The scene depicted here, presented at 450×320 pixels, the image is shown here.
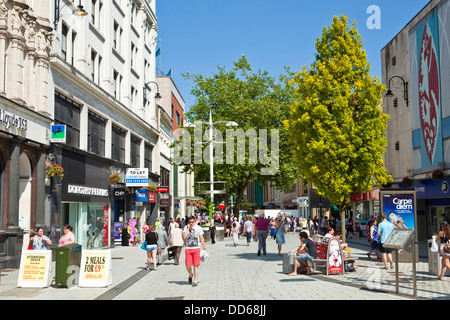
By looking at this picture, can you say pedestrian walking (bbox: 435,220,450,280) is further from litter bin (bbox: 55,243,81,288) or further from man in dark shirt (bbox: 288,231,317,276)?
litter bin (bbox: 55,243,81,288)

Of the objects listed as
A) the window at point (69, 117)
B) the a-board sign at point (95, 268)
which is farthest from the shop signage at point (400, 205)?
the window at point (69, 117)

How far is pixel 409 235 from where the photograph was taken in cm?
1153

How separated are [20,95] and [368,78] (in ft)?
41.8

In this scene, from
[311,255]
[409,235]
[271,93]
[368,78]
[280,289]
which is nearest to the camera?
[409,235]

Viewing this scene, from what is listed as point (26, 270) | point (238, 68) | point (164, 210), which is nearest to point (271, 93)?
point (238, 68)

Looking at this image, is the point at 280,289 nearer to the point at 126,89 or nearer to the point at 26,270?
the point at 26,270

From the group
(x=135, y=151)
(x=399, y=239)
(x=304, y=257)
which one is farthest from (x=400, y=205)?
(x=135, y=151)

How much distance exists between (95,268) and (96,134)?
15.5 m

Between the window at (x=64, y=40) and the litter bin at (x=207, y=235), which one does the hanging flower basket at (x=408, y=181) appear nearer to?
the litter bin at (x=207, y=235)

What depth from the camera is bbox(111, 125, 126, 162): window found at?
102ft

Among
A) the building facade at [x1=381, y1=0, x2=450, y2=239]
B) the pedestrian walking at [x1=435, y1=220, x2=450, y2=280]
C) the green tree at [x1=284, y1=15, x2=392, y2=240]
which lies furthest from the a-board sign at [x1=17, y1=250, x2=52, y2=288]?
the building facade at [x1=381, y1=0, x2=450, y2=239]

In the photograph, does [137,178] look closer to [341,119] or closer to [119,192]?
[119,192]

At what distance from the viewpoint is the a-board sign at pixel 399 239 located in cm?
1138

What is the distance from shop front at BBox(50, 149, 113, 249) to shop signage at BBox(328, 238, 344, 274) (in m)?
11.6
